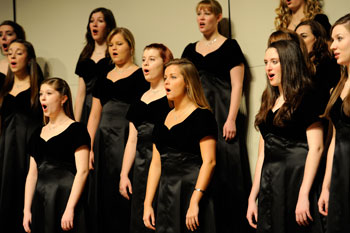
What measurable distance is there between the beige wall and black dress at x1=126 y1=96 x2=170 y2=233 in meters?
0.81

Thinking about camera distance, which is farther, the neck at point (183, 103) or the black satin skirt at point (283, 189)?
the neck at point (183, 103)

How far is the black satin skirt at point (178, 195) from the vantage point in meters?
2.87

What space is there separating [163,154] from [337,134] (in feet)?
2.98

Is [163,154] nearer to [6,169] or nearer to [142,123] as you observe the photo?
[142,123]

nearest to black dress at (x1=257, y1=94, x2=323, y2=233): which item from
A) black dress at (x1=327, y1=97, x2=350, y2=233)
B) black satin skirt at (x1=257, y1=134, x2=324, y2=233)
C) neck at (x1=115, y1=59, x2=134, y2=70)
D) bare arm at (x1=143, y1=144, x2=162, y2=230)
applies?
black satin skirt at (x1=257, y1=134, x2=324, y2=233)

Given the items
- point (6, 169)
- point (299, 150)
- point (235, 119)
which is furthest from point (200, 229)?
point (6, 169)

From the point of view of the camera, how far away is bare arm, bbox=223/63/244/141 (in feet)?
12.2

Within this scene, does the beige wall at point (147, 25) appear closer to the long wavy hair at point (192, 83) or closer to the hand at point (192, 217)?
the long wavy hair at point (192, 83)

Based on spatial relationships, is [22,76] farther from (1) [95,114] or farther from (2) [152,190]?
(2) [152,190]

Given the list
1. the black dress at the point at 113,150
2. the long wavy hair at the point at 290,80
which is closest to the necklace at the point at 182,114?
the long wavy hair at the point at 290,80

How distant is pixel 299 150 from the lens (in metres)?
2.71

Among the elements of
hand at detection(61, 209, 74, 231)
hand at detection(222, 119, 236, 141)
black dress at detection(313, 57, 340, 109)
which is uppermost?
black dress at detection(313, 57, 340, 109)

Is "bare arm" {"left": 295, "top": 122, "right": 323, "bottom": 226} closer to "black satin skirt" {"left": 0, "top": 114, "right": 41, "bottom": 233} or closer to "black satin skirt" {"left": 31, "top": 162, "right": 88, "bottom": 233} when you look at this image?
"black satin skirt" {"left": 31, "top": 162, "right": 88, "bottom": 233}

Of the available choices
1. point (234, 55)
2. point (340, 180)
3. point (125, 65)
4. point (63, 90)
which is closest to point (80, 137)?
Answer: point (63, 90)
